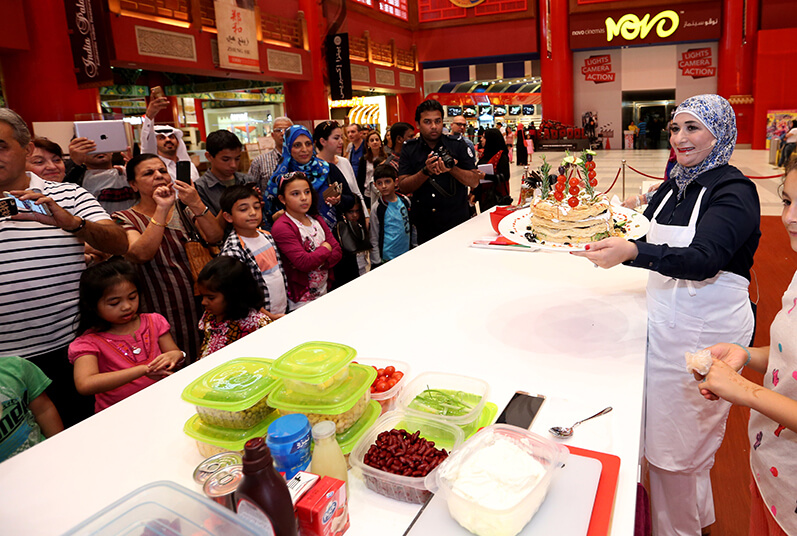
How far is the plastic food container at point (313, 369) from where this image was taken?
3.56 feet

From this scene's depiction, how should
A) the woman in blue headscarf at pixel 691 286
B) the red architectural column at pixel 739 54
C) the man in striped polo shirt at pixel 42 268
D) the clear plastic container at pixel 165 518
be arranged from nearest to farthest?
1. the clear plastic container at pixel 165 518
2. the woman in blue headscarf at pixel 691 286
3. the man in striped polo shirt at pixel 42 268
4. the red architectural column at pixel 739 54

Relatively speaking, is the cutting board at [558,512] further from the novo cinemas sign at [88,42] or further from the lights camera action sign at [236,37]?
the lights camera action sign at [236,37]

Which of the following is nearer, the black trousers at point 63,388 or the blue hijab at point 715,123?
the blue hijab at point 715,123

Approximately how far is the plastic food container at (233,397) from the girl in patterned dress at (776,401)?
100 centimetres

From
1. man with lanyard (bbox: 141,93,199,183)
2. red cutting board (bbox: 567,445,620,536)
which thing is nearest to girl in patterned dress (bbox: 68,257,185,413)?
red cutting board (bbox: 567,445,620,536)

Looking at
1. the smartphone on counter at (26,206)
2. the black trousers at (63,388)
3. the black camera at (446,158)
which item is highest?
the black camera at (446,158)

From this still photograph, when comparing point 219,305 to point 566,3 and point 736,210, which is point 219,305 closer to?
point 736,210

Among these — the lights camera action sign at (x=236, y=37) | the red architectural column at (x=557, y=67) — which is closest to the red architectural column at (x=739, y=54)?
the red architectural column at (x=557, y=67)

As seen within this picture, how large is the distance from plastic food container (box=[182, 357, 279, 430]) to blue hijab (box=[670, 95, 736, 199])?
59.4 inches

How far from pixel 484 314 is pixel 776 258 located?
4.34 meters

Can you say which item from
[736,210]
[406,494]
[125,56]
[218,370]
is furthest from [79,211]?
[125,56]

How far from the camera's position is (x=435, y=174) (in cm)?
362

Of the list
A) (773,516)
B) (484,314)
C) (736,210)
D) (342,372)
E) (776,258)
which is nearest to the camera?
(342,372)

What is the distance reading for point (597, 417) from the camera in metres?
1.29
